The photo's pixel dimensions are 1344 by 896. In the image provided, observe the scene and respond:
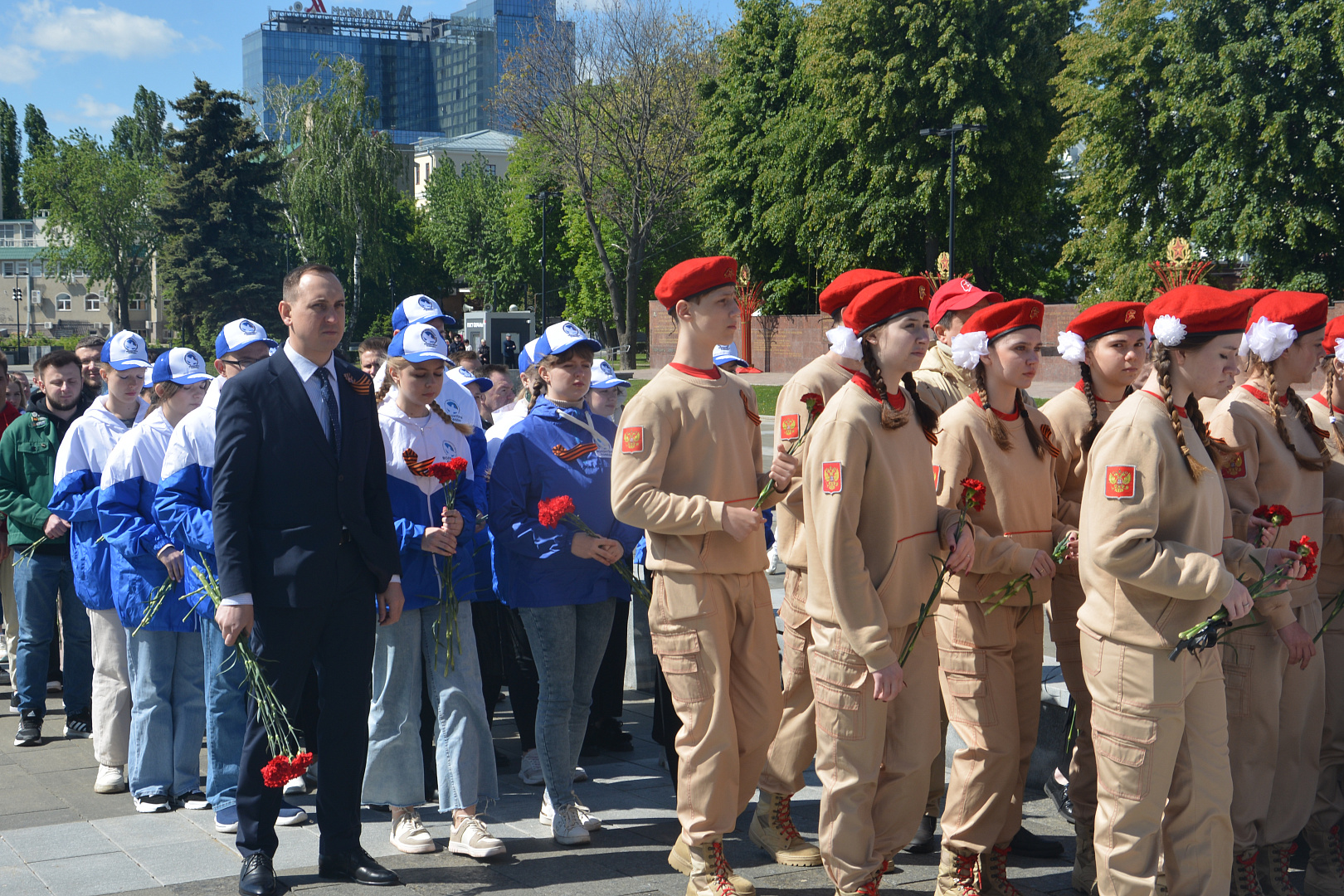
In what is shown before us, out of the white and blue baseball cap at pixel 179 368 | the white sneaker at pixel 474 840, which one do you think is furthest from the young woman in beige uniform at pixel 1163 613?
the white and blue baseball cap at pixel 179 368

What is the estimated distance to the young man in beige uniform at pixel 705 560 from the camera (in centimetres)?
432

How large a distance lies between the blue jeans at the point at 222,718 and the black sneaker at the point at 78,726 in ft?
6.45

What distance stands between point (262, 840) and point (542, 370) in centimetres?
223

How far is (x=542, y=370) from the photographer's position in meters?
5.47

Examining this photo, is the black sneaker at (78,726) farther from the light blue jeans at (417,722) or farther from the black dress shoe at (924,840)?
the black dress shoe at (924,840)

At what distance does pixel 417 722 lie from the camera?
16.7ft

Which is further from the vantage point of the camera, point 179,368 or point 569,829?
point 179,368

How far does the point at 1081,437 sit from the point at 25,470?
19.2 ft

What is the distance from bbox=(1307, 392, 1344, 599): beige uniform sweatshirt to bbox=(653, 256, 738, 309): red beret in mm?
2358

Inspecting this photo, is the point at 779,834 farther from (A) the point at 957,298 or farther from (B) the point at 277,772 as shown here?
(A) the point at 957,298

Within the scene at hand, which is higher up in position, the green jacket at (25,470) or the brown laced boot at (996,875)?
the green jacket at (25,470)

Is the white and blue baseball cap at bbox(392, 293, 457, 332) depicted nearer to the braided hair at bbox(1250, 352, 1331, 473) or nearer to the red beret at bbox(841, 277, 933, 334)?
the red beret at bbox(841, 277, 933, 334)

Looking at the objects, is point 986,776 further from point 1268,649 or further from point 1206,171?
point 1206,171

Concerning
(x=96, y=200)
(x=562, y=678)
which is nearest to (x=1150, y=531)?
(x=562, y=678)
